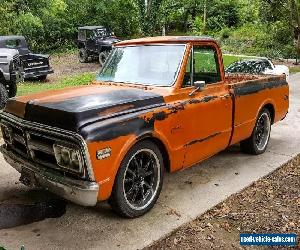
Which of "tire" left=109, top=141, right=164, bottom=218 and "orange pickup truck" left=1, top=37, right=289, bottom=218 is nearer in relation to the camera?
"orange pickup truck" left=1, top=37, right=289, bottom=218

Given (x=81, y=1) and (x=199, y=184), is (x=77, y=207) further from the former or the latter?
(x=81, y=1)

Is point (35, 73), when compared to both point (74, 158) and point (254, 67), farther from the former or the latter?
point (74, 158)

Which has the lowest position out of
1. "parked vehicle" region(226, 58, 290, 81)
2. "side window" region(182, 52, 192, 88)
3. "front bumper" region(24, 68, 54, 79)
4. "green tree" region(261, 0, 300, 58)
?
"front bumper" region(24, 68, 54, 79)

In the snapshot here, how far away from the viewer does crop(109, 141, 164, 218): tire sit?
171 inches

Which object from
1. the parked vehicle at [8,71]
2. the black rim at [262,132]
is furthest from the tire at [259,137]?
the parked vehicle at [8,71]

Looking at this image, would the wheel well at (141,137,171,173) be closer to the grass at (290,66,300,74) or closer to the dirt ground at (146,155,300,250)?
the dirt ground at (146,155,300,250)

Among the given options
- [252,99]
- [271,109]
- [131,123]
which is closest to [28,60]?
[271,109]

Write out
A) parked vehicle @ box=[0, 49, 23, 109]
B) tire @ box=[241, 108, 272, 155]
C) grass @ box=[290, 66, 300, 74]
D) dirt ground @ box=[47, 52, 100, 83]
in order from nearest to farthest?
tire @ box=[241, 108, 272, 155], parked vehicle @ box=[0, 49, 23, 109], grass @ box=[290, 66, 300, 74], dirt ground @ box=[47, 52, 100, 83]

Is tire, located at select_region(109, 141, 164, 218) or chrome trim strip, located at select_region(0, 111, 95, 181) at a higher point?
chrome trim strip, located at select_region(0, 111, 95, 181)

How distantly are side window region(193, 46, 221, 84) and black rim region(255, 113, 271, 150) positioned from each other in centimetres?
158

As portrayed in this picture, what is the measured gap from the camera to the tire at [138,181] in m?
4.34

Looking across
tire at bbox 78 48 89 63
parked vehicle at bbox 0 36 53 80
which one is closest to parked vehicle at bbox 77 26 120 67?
tire at bbox 78 48 89 63

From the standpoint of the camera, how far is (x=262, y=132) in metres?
7.18

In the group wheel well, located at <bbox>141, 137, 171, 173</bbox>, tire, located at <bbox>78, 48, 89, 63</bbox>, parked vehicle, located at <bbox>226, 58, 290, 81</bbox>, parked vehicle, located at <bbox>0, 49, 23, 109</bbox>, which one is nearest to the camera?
wheel well, located at <bbox>141, 137, 171, 173</bbox>
